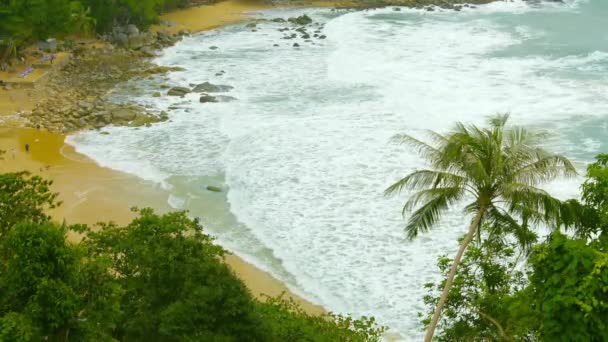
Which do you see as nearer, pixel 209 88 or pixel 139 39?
pixel 209 88

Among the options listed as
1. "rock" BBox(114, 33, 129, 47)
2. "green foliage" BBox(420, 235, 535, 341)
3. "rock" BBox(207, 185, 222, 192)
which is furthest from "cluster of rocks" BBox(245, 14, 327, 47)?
"green foliage" BBox(420, 235, 535, 341)

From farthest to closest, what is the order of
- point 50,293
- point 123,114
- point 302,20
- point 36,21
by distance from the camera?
point 302,20, point 36,21, point 123,114, point 50,293

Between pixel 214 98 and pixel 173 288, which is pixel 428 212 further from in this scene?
pixel 214 98

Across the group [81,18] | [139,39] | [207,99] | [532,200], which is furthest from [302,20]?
[532,200]

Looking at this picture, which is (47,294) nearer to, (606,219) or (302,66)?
(606,219)

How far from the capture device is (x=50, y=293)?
1012 centimetres

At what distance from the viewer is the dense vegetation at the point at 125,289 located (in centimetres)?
1031

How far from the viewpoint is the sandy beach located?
20.8m

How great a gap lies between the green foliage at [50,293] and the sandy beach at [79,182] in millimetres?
8035

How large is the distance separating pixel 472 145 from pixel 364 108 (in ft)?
74.8

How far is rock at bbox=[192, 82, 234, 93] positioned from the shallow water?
3.60 feet

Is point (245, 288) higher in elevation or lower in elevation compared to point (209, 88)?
higher

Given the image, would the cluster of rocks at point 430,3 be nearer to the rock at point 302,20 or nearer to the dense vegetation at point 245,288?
the rock at point 302,20

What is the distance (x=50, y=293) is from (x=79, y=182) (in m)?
16.7
